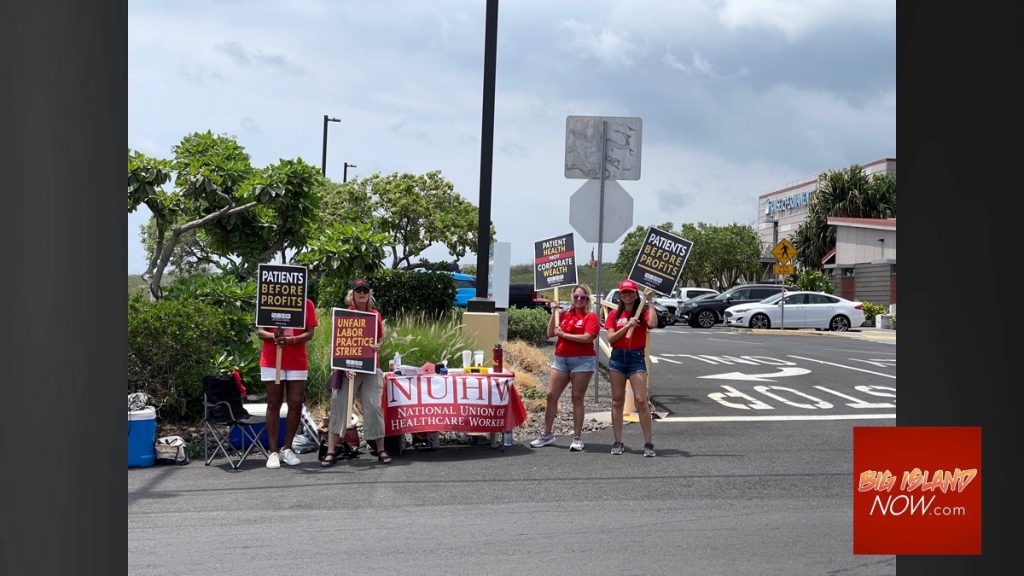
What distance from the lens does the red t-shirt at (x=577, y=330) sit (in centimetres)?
1094

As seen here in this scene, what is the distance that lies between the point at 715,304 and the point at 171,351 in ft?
101

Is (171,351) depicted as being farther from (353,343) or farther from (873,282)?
(873,282)

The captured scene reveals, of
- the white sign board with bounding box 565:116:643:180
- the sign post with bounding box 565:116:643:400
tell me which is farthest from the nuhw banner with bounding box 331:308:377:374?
the white sign board with bounding box 565:116:643:180

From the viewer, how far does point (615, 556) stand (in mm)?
A: 6273

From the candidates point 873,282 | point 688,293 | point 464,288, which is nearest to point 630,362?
point 464,288

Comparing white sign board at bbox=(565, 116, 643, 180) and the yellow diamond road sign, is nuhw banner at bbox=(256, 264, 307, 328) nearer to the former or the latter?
white sign board at bbox=(565, 116, 643, 180)

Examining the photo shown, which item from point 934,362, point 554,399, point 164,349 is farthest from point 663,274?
point 934,362

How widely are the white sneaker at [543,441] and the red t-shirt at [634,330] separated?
1.46 m

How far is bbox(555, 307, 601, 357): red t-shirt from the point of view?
1094cm

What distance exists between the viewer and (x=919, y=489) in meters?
3.12

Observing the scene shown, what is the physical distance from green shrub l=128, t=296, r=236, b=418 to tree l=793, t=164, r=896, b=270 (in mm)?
49279

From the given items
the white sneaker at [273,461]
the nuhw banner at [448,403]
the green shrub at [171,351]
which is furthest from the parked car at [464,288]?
the white sneaker at [273,461]

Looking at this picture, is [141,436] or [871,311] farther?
[871,311]

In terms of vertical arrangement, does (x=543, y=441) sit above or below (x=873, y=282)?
below
